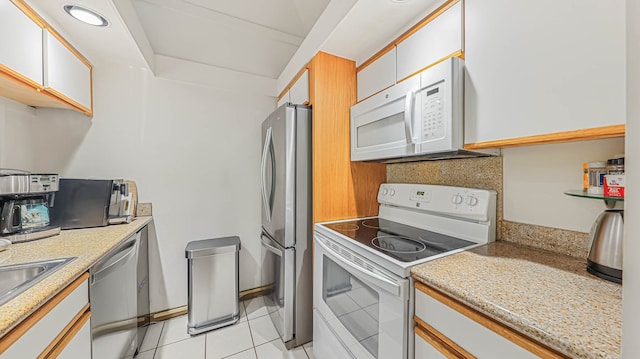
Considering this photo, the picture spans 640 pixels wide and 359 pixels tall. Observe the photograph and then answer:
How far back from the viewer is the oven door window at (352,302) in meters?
1.04

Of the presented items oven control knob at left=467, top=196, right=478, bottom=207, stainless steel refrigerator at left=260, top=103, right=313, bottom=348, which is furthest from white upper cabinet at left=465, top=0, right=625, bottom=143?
stainless steel refrigerator at left=260, top=103, right=313, bottom=348

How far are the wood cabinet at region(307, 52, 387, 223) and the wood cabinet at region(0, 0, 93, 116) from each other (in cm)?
152

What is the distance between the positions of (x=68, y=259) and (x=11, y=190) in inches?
25.5

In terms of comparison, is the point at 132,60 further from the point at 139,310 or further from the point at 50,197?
the point at 139,310

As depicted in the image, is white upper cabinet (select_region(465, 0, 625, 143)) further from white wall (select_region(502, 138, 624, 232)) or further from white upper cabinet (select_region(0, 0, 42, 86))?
white upper cabinet (select_region(0, 0, 42, 86))

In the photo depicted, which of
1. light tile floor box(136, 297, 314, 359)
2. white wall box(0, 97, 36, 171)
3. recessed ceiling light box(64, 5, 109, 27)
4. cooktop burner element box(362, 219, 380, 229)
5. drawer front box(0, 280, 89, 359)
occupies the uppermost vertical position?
recessed ceiling light box(64, 5, 109, 27)

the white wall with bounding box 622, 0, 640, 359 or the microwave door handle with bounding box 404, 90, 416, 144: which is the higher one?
the microwave door handle with bounding box 404, 90, 416, 144

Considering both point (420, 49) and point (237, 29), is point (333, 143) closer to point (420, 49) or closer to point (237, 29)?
point (420, 49)

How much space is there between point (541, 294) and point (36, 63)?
8.01 feet

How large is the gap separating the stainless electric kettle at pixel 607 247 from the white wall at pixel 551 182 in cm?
15

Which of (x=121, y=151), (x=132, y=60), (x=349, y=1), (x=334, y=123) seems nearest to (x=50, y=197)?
(x=121, y=151)

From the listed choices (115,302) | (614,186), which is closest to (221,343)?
(115,302)

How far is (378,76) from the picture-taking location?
1.54m

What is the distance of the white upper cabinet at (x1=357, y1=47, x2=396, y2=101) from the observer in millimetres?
1422
